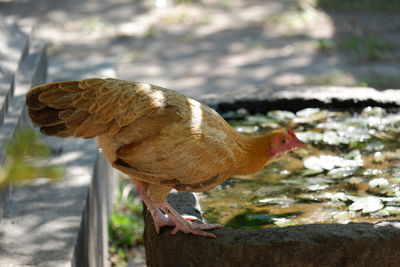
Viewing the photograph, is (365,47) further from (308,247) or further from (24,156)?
(24,156)

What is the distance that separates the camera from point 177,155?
9.99 feet

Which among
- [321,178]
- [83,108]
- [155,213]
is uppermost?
[83,108]

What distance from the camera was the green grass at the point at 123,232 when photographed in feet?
16.6

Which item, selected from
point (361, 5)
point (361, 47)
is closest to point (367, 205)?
point (361, 47)

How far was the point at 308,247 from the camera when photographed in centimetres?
288

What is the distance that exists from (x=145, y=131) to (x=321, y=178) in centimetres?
153

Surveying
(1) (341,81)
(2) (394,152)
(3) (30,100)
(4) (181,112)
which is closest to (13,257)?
(3) (30,100)

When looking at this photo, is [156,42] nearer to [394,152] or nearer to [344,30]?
[344,30]

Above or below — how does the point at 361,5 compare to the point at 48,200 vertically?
below

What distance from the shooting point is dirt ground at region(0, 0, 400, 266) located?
340 inches

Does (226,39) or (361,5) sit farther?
(361,5)

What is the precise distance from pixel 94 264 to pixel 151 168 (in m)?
1.24

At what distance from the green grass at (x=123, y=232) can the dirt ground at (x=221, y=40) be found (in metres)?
2.73

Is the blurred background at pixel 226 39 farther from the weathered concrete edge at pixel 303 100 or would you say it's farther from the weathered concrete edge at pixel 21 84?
the weathered concrete edge at pixel 303 100
